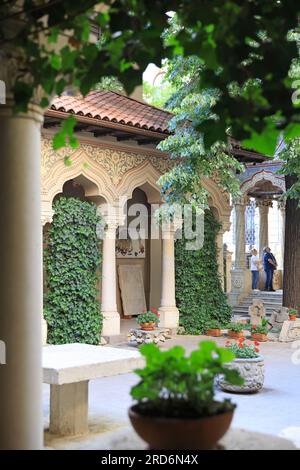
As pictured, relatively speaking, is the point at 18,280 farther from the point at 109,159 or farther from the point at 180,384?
the point at 109,159

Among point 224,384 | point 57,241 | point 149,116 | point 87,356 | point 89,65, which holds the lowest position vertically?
point 224,384

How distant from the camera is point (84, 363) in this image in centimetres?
666

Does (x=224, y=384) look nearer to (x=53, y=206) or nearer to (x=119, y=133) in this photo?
(x=53, y=206)

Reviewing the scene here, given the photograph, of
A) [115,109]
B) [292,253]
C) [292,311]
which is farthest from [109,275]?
[292,253]

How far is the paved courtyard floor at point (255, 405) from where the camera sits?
754 cm

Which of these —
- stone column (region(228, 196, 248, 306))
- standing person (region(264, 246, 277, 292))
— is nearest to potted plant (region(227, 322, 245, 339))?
stone column (region(228, 196, 248, 306))

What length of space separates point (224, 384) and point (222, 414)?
6.57 m

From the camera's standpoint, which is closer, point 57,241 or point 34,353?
point 34,353

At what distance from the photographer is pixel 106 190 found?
1414 centimetres

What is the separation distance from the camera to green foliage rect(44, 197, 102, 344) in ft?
42.8
